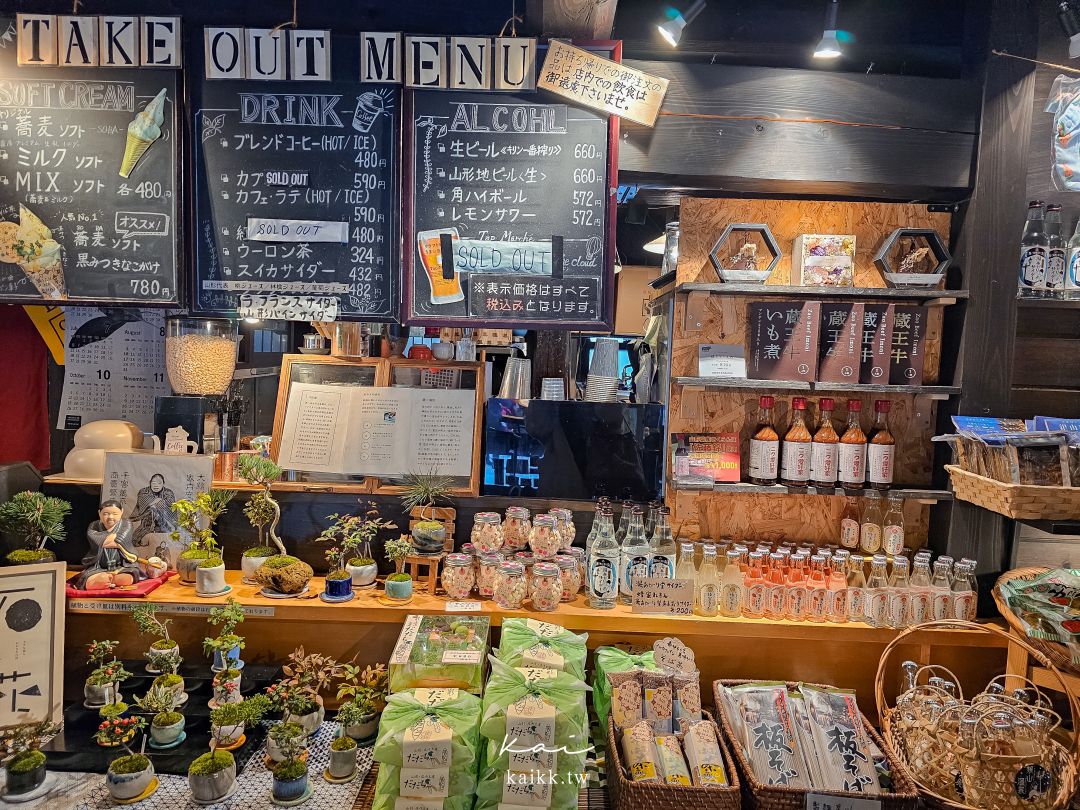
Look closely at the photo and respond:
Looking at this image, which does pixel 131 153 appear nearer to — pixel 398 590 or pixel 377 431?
pixel 377 431

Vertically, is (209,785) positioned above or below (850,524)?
below

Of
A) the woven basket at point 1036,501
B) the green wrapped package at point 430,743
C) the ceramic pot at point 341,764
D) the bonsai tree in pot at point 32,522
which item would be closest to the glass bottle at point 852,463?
the woven basket at point 1036,501

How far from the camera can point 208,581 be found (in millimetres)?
2545

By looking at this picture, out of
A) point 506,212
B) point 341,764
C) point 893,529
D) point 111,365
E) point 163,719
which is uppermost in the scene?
point 506,212

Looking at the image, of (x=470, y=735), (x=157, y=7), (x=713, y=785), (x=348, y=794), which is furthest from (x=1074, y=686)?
(x=157, y=7)

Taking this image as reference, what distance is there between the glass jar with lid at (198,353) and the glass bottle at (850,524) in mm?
2661

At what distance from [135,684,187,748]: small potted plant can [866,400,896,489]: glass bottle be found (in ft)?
8.93

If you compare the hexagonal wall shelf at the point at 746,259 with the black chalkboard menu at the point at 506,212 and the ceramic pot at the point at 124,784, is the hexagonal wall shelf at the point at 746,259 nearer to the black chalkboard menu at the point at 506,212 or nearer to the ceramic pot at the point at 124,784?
the black chalkboard menu at the point at 506,212

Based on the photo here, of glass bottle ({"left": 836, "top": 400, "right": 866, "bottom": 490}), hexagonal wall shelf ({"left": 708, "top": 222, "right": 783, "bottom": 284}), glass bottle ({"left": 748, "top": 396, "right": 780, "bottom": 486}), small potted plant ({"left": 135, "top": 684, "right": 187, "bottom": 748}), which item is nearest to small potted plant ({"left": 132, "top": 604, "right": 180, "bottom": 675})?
small potted plant ({"left": 135, "top": 684, "right": 187, "bottom": 748})

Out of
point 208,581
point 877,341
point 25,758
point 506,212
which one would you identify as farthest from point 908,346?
point 25,758

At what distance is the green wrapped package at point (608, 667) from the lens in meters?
2.43

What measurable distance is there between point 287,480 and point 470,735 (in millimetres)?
1348

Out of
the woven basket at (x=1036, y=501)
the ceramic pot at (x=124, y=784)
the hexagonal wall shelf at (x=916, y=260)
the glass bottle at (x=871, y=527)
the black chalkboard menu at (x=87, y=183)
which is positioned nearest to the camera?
the ceramic pot at (x=124, y=784)

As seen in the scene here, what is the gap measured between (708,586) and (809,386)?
876 mm
